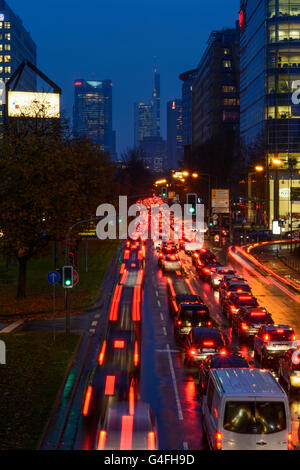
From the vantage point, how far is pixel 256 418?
42.7 ft

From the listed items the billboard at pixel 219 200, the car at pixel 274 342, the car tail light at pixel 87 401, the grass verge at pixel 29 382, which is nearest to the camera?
the grass verge at pixel 29 382

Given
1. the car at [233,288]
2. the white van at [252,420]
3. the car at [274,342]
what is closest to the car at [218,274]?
the car at [233,288]

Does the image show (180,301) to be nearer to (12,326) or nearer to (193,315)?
(193,315)

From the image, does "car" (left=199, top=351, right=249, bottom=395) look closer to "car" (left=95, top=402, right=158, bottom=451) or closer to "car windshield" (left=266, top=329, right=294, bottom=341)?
"car windshield" (left=266, top=329, right=294, bottom=341)

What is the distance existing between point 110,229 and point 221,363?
8707 cm

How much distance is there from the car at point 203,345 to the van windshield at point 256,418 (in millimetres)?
10416

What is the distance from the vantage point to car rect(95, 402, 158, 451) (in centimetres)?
A: 1173

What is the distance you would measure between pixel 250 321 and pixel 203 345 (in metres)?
5.69

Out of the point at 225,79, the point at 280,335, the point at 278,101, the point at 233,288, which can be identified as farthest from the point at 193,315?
the point at 225,79

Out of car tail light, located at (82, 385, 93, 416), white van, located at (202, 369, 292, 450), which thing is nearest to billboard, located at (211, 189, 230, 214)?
car tail light, located at (82, 385, 93, 416)

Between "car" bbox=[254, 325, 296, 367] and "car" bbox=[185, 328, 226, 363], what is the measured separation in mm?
1724

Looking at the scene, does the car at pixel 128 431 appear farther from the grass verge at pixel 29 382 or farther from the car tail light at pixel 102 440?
the grass verge at pixel 29 382

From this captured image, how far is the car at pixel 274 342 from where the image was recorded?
24234 mm

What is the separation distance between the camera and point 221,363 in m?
19.5
